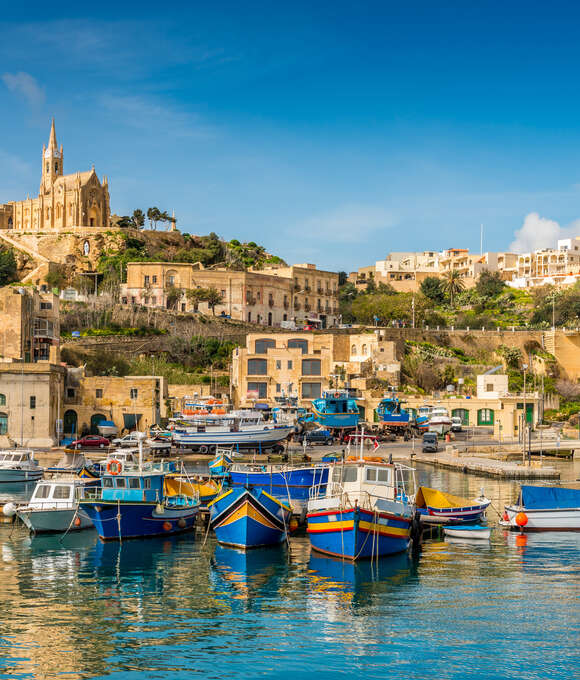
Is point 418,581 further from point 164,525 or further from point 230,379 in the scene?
point 230,379

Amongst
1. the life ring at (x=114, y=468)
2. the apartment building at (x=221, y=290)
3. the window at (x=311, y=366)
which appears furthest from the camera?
the apartment building at (x=221, y=290)

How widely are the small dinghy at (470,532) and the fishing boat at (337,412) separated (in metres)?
28.6

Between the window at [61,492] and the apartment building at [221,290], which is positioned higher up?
the apartment building at [221,290]

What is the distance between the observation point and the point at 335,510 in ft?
77.8

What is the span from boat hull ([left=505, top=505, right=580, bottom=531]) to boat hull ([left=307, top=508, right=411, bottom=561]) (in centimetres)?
548

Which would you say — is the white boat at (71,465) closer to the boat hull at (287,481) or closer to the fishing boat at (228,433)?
the boat hull at (287,481)

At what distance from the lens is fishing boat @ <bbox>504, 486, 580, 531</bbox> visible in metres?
28.3

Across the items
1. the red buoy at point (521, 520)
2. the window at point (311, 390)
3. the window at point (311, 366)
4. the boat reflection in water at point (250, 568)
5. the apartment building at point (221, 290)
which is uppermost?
the apartment building at point (221, 290)

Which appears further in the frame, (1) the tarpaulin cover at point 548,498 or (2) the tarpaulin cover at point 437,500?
(2) the tarpaulin cover at point 437,500

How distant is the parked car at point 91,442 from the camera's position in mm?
48378

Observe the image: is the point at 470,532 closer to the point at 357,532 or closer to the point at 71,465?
the point at 357,532

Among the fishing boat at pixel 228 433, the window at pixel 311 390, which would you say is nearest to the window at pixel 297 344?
the window at pixel 311 390

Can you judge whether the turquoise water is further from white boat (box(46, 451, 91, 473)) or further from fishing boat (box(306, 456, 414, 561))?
white boat (box(46, 451, 91, 473))

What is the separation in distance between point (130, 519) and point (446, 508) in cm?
1033
